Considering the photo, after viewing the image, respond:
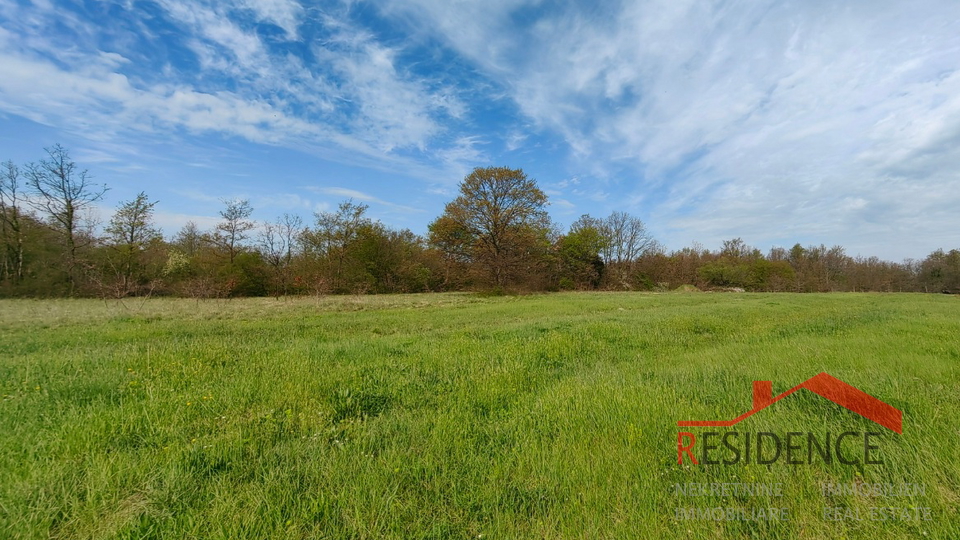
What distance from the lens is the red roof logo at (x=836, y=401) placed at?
3.19 meters

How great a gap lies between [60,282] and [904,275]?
9144 centimetres

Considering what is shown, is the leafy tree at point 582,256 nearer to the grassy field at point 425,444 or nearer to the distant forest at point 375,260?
the distant forest at point 375,260

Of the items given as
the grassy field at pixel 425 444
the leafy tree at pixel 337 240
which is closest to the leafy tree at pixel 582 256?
the leafy tree at pixel 337 240

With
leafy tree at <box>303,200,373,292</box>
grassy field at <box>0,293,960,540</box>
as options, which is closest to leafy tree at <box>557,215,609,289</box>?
leafy tree at <box>303,200,373,292</box>

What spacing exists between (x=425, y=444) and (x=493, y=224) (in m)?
28.2

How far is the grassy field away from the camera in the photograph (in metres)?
2.13

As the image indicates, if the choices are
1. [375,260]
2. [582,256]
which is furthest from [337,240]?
[582,256]

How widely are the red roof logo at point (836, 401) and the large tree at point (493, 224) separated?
2507 cm

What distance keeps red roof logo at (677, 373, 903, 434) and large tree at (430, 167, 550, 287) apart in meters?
25.1

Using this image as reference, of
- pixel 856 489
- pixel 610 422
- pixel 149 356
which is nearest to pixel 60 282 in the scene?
pixel 149 356

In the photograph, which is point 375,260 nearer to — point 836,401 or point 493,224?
point 493,224

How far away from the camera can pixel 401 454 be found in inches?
114

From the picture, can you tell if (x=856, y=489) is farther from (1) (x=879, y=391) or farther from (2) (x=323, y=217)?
(2) (x=323, y=217)

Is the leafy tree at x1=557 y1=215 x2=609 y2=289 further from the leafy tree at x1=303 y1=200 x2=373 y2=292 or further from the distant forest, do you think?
the leafy tree at x1=303 y1=200 x2=373 y2=292
